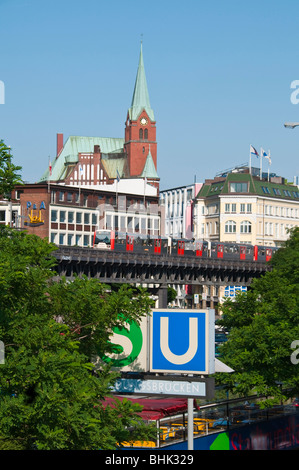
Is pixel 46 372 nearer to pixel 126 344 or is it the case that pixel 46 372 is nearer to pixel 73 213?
pixel 126 344

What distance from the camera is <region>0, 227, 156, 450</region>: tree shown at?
66.3ft

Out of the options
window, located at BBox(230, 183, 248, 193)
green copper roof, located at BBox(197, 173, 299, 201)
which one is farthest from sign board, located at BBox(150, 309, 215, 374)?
window, located at BBox(230, 183, 248, 193)

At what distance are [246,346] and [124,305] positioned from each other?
20040 mm

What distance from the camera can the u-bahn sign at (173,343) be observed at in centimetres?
2245

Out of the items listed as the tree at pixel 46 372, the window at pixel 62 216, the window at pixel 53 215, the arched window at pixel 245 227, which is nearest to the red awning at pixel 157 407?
the tree at pixel 46 372

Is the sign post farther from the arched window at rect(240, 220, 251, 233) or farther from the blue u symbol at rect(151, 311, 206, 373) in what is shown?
the arched window at rect(240, 220, 251, 233)

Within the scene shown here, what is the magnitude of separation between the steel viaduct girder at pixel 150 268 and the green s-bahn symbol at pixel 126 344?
76421 millimetres

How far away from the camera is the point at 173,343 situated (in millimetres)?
22766

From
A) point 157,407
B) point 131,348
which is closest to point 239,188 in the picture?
point 157,407

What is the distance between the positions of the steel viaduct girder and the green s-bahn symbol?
76421 millimetres

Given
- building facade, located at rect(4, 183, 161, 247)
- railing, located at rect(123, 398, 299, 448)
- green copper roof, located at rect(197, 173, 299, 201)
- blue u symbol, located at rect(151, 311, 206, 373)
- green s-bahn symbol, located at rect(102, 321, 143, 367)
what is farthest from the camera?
green copper roof, located at rect(197, 173, 299, 201)

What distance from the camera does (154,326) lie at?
2320cm

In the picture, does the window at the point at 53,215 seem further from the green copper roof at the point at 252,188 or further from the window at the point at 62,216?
the green copper roof at the point at 252,188
